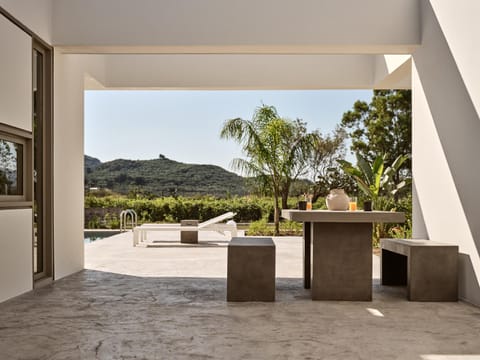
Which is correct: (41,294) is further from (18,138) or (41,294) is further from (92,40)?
(92,40)

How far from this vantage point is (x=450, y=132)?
5883 mm

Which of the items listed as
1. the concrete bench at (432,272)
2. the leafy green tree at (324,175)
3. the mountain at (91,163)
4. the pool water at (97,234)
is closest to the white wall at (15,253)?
the concrete bench at (432,272)

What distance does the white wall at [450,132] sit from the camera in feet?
17.6

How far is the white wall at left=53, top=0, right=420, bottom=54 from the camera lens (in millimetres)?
6738

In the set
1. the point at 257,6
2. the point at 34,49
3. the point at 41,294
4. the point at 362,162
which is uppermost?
the point at 257,6

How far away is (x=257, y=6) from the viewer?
6773 millimetres

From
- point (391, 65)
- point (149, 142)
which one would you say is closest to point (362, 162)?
point (391, 65)

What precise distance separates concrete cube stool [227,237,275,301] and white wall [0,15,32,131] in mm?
2478

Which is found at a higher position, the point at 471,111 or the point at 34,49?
the point at 34,49

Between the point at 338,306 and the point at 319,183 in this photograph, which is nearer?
the point at 338,306

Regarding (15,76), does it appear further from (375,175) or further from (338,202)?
(375,175)

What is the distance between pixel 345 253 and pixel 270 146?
341 inches

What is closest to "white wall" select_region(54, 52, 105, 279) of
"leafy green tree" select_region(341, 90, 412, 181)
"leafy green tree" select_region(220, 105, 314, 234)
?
"leafy green tree" select_region(220, 105, 314, 234)

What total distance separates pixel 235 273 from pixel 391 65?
4.56 m
